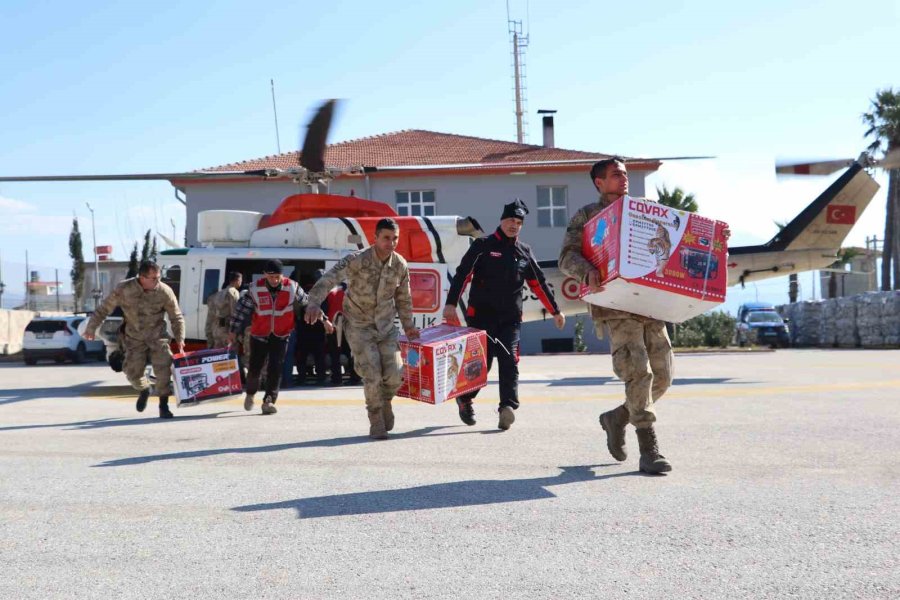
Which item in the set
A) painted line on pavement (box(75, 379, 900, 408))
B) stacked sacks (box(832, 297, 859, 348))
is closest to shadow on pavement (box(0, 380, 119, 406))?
painted line on pavement (box(75, 379, 900, 408))

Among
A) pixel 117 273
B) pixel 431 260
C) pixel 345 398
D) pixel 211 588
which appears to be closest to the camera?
pixel 211 588

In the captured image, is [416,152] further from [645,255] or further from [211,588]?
[211,588]

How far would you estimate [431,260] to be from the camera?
563 inches

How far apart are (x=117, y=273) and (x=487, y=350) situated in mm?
41024

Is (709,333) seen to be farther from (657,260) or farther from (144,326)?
(657,260)

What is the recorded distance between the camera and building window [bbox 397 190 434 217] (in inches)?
1267

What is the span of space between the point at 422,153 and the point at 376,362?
87.6 feet

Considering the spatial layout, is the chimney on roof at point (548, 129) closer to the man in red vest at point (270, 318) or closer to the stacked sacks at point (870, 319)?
the stacked sacks at point (870, 319)

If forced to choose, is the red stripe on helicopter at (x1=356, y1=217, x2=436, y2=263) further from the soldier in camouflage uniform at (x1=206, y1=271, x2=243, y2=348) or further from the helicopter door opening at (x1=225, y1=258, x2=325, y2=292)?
the soldier in camouflage uniform at (x1=206, y1=271, x2=243, y2=348)

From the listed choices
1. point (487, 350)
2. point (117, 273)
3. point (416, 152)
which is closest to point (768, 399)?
point (487, 350)

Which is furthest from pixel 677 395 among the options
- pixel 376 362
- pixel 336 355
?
pixel 336 355

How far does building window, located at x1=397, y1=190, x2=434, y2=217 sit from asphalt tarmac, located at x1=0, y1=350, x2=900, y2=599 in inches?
916

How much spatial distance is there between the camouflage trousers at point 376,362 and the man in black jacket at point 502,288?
2.42 feet

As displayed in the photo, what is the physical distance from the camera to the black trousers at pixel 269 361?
1017cm
